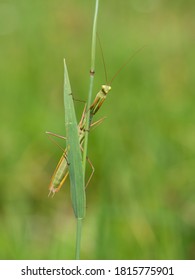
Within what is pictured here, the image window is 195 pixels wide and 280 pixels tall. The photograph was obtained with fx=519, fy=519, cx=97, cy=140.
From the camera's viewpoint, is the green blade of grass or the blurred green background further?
the blurred green background

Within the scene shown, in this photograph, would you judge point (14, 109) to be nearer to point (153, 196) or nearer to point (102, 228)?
point (153, 196)

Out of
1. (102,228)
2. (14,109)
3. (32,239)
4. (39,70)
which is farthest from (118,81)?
(102,228)

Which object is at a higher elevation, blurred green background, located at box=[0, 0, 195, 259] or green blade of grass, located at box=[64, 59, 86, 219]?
green blade of grass, located at box=[64, 59, 86, 219]

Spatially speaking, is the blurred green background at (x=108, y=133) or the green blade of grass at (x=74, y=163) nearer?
the green blade of grass at (x=74, y=163)

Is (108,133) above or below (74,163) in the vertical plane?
below

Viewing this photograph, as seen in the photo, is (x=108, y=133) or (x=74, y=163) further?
(x=108, y=133)

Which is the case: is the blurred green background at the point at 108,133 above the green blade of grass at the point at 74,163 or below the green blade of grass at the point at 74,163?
below
